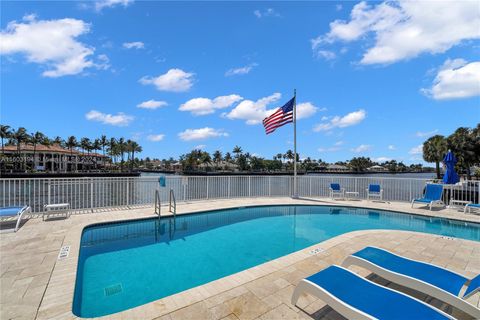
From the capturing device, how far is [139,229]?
6309 mm

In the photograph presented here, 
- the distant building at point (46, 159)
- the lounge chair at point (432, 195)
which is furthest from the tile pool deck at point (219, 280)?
the distant building at point (46, 159)

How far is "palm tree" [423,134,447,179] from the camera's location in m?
26.6

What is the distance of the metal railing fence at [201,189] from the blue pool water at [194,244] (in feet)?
6.38

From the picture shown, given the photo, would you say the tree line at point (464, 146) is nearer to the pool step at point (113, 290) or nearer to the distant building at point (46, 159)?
the pool step at point (113, 290)

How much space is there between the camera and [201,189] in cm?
1011

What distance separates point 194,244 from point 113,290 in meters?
2.13

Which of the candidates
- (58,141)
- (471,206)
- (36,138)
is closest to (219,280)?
(471,206)

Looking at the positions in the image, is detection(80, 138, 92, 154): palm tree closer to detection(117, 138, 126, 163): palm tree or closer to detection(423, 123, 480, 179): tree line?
detection(117, 138, 126, 163): palm tree

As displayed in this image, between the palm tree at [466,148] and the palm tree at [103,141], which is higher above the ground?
the palm tree at [103,141]

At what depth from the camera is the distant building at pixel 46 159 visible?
163ft

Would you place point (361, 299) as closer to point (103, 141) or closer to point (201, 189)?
point (201, 189)

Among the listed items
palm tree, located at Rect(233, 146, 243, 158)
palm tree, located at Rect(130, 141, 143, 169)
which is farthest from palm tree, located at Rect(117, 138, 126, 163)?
palm tree, located at Rect(233, 146, 243, 158)

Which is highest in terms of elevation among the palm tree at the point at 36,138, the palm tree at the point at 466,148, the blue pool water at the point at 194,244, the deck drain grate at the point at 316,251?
the palm tree at the point at 36,138

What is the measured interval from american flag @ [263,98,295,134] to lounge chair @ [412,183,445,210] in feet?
19.4
